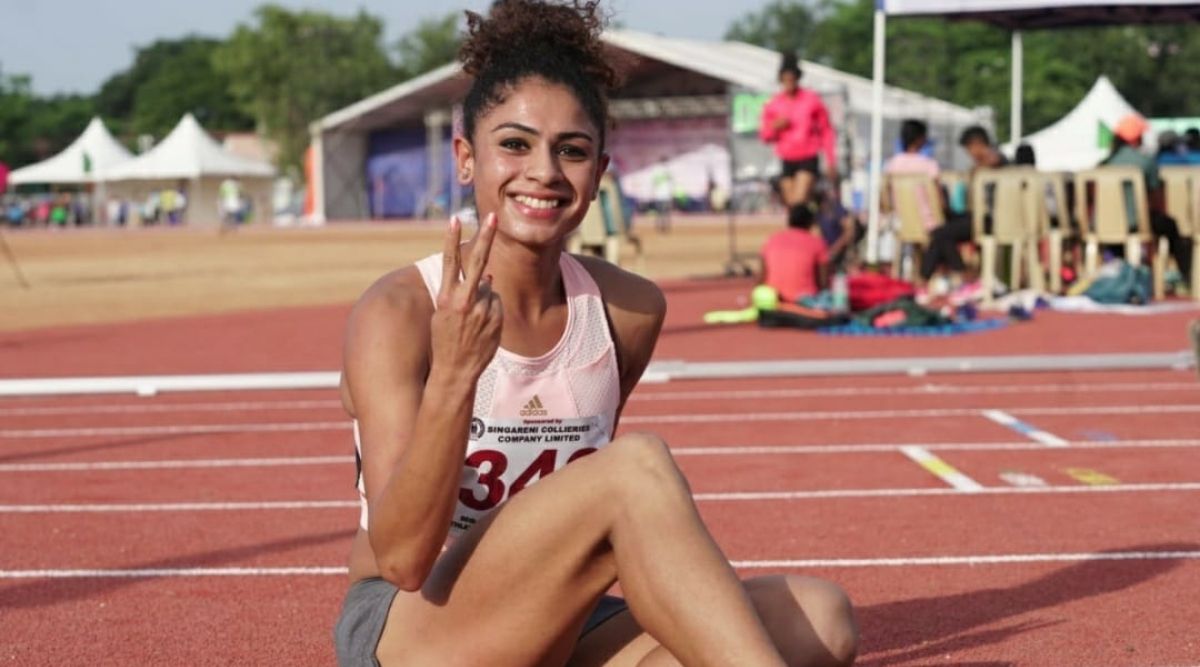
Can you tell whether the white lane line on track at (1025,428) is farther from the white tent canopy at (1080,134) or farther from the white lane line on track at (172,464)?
the white tent canopy at (1080,134)

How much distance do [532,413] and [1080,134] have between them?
34830mm

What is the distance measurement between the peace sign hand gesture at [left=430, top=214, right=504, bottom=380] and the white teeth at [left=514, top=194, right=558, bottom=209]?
43 cm

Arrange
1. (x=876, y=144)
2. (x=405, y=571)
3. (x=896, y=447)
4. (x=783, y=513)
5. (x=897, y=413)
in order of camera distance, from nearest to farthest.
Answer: (x=405, y=571)
(x=783, y=513)
(x=896, y=447)
(x=897, y=413)
(x=876, y=144)

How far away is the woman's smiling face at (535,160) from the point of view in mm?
2941

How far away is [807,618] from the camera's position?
9.46ft

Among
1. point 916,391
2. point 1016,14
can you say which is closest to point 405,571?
point 916,391

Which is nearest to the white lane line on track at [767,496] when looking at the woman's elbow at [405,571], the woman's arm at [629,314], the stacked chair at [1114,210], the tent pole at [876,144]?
the woman's arm at [629,314]

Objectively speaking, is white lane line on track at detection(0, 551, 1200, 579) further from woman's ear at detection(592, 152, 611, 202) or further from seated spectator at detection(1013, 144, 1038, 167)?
seated spectator at detection(1013, 144, 1038, 167)

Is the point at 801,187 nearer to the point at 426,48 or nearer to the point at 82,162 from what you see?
the point at 82,162

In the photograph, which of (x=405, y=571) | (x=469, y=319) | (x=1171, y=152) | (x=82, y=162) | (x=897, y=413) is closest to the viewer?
(x=469, y=319)

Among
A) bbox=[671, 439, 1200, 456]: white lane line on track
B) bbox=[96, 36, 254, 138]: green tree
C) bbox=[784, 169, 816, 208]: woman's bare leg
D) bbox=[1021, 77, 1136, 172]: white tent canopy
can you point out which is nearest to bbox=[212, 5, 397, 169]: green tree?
bbox=[96, 36, 254, 138]: green tree

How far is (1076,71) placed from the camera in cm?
6575

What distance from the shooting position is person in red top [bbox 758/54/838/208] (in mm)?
15156

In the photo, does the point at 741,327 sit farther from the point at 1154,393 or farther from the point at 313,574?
the point at 313,574
